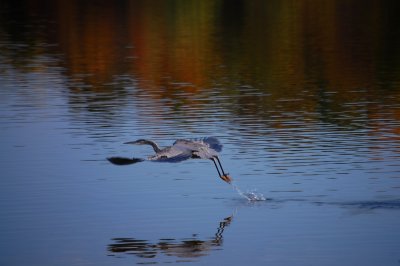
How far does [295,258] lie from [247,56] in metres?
24.8

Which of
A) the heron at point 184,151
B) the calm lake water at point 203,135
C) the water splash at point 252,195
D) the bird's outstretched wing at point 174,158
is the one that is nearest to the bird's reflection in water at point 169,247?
the calm lake water at point 203,135

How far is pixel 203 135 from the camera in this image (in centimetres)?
2292

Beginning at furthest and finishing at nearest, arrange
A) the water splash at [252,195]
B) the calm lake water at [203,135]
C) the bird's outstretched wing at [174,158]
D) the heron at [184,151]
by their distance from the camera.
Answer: the water splash at [252,195] < the calm lake water at [203,135] < the heron at [184,151] < the bird's outstretched wing at [174,158]

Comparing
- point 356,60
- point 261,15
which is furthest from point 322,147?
point 261,15

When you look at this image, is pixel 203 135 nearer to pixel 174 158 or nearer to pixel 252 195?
pixel 252 195

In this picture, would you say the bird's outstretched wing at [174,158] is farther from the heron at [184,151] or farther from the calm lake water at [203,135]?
the calm lake water at [203,135]

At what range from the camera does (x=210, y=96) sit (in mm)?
29172

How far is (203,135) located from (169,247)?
8115 millimetres

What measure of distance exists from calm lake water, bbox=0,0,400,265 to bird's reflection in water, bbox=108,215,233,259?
0.13 ft

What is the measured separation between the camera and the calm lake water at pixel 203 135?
15.3 meters

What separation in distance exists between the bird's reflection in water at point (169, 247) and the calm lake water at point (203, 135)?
0.04 m

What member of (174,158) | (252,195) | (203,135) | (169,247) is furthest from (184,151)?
(203,135)

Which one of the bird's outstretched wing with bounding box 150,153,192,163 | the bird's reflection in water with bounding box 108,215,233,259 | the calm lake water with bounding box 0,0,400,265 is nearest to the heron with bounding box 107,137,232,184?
the bird's outstretched wing with bounding box 150,153,192,163

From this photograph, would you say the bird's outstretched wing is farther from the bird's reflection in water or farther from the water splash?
the water splash
